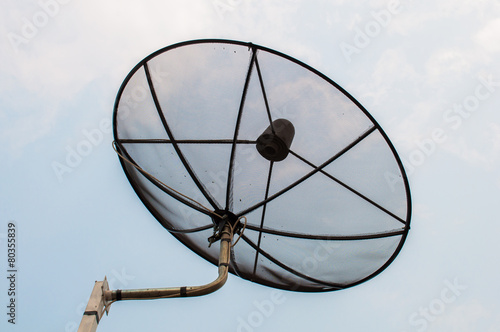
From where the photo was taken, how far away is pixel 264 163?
775cm

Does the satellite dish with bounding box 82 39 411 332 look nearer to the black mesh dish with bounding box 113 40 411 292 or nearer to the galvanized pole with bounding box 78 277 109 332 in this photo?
the black mesh dish with bounding box 113 40 411 292

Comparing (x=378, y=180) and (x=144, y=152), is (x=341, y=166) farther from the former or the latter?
(x=144, y=152)

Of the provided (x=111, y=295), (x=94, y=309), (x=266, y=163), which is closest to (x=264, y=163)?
(x=266, y=163)

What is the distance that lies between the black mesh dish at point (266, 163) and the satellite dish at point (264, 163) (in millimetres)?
18

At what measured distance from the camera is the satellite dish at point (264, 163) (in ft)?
22.7

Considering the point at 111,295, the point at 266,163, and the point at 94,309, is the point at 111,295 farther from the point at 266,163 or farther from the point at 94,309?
the point at 266,163

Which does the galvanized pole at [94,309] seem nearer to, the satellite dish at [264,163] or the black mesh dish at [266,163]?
the satellite dish at [264,163]

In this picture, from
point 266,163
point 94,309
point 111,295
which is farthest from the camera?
point 266,163

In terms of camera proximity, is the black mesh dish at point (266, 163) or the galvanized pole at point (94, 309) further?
the black mesh dish at point (266, 163)

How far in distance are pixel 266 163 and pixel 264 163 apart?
0.12 ft

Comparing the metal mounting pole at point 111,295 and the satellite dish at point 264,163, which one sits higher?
the satellite dish at point 264,163

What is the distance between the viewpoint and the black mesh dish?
693 centimetres

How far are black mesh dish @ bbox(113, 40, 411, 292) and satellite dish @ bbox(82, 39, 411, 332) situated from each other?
2 centimetres

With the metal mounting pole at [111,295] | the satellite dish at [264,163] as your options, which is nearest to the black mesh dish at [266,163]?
the satellite dish at [264,163]
